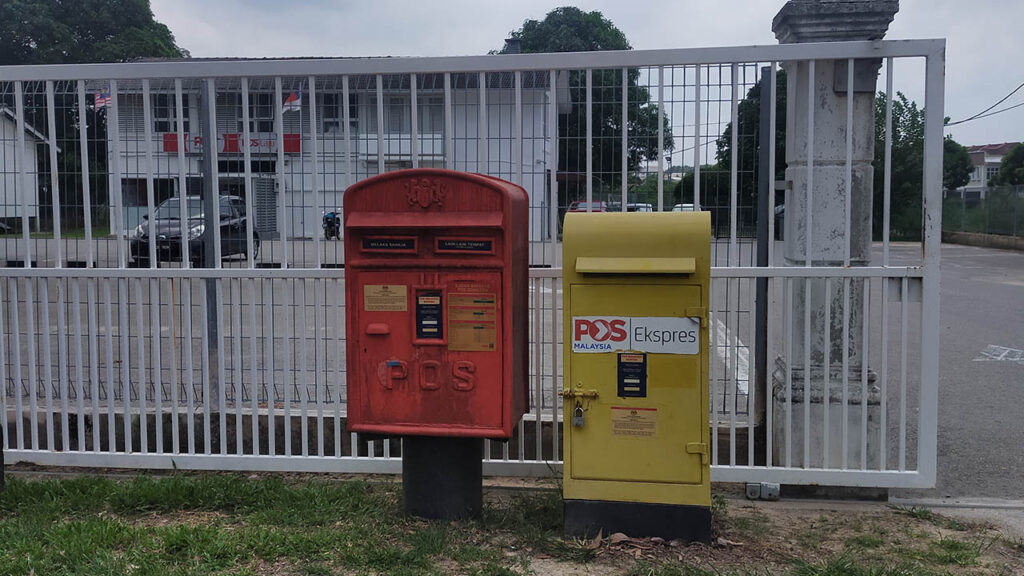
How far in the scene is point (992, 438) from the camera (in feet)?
21.6

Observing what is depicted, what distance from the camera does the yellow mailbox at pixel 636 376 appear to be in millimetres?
4117

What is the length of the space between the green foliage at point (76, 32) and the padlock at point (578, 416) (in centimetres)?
5526

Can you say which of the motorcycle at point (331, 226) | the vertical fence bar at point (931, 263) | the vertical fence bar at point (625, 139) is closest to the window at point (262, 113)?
the motorcycle at point (331, 226)

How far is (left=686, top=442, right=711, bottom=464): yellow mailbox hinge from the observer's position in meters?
4.12

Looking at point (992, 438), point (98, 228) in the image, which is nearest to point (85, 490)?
point (98, 228)

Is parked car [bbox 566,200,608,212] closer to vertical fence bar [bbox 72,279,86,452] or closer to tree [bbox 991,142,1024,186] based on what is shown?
vertical fence bar [bbox 72,279,86,452]

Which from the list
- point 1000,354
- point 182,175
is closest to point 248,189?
point 182,175

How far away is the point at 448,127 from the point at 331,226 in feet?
3.02

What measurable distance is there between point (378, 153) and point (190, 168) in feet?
4.18

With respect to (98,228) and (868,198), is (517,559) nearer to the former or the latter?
(868,198)

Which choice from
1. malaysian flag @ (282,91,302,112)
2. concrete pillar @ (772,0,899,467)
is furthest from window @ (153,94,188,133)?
concrete pillar @ (772,0,899,467)

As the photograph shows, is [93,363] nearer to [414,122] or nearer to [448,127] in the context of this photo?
[414,122]

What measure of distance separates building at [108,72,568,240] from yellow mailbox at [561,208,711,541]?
1023mm

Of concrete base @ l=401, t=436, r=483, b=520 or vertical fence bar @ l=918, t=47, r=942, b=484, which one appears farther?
vertical fence bar @ l=918, t=47, r=942, b=484
